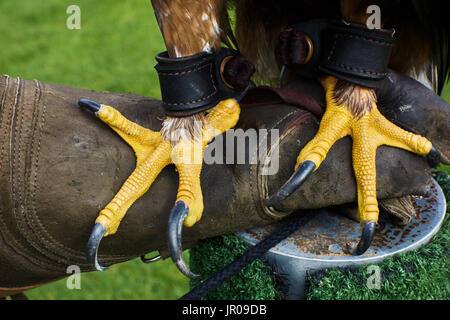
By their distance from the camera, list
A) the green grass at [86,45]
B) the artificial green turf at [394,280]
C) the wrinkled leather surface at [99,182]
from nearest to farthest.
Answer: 1. the wrinkled leather surface at [99,182]
2. the artificial green turf at [394,280]
3. the green grass at [86,45]

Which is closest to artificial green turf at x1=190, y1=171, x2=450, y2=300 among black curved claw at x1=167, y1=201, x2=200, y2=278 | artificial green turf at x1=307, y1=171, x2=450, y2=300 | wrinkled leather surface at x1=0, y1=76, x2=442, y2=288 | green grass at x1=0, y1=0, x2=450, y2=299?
artificial green turf at x1=307, y1=171, x2=450, y2=300

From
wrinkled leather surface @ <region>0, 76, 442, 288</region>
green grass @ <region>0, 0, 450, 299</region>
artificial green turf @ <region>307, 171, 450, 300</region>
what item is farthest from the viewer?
green grass @ <region>0, 0, 450, 299</region>

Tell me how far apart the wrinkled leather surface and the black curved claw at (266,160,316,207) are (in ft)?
0.20

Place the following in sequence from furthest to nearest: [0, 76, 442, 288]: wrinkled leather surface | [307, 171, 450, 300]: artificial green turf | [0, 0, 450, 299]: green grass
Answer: [0, 0, 450, 299]: green grass
[307, 171, 450, 300]: artificial green turf
[0, 76, 442, 288]: wrinkled leather surface

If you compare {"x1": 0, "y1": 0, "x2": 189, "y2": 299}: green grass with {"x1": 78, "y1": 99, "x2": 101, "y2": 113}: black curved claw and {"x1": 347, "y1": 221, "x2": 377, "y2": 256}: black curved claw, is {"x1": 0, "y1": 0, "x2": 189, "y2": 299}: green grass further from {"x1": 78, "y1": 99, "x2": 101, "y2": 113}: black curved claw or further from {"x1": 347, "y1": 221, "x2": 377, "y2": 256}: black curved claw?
{"x1": 347, "y1": 221, "x2": 377, "y2": 256}: black curved claw

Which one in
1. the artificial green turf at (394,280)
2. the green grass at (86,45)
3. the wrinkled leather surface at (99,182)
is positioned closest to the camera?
the wrinkled leather surface at (99,182)

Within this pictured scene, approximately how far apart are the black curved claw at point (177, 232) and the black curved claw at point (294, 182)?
20 cm

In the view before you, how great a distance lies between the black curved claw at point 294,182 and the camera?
3.32 ft

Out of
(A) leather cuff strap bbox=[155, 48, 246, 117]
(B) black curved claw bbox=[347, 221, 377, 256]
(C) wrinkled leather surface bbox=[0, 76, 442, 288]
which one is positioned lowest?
(B) black curved claw bbox=[347, 221, 377, 256]

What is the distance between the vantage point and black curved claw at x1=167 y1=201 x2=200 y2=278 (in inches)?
38.2

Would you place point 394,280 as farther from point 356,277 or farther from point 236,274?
→ point 236,274

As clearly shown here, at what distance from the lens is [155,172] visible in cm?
105

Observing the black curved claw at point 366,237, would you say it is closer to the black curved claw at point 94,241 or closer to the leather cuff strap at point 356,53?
the leather cuff strap at point 356,53

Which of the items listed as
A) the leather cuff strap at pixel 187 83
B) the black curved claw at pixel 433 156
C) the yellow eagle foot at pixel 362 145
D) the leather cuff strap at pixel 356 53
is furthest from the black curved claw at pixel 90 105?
the black curved claw at pixel 433 156
